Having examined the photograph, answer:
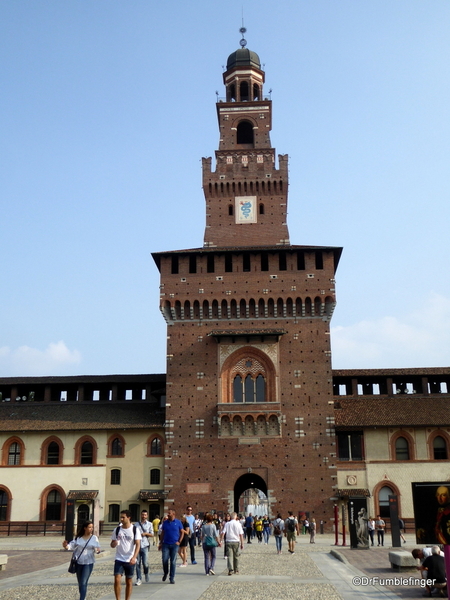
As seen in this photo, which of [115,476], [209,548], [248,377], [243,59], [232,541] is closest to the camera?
[232,541]

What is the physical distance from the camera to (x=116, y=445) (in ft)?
151

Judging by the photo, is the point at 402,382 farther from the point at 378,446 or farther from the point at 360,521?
the point at 360,521

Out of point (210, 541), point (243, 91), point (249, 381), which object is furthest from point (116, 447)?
point (243, 91)

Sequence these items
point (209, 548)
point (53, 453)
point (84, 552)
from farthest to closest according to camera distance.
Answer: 1. point (53, 453)
2. point (209, 548)
3. point (84, 552)

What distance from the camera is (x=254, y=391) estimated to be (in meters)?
44.1

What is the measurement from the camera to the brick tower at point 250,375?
42156 millimetres

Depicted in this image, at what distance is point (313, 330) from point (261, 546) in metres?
16.7

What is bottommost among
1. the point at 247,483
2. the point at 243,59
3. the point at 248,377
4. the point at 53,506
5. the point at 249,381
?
the point at 53,506

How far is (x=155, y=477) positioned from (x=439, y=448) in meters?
19.4

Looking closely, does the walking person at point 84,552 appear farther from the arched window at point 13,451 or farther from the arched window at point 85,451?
the arched window at point 13,451

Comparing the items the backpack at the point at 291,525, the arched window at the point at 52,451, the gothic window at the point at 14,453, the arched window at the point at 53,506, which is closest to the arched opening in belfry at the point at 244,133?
the arched window at the point at 52,451

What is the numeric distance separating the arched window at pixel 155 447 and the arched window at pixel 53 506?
6989mm

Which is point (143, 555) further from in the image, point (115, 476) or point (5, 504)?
point (5, 504)

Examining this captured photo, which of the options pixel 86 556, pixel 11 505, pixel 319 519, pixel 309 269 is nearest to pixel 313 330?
pixel 309 269
